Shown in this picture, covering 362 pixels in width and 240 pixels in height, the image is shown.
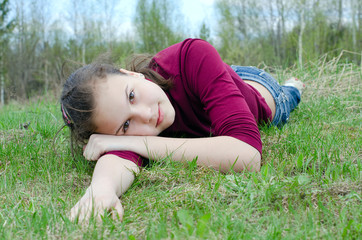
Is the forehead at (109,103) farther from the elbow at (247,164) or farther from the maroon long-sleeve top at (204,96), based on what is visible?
the elbow at (247,164)

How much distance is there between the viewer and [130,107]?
6.01ft

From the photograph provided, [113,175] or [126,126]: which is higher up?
[126,126]

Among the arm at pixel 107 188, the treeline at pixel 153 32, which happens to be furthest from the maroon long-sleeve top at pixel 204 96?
the treeline at pixel 153 32

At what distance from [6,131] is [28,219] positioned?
6.18 feet

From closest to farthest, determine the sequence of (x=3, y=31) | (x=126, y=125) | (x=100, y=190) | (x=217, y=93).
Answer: (x=100, y=190) → (x=126, y=125) → (x=217, y=93) → (x=3, y=31)

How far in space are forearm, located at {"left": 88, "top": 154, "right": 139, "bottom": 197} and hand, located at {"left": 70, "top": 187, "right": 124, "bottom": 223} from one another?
0.04 m

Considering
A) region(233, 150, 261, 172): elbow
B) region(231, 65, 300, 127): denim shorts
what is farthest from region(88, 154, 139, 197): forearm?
region(231, 65, 300, 127): denim shorts

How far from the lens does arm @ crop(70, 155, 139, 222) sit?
4.47 ft

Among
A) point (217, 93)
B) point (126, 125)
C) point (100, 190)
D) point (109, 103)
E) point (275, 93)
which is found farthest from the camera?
point (275, 93)

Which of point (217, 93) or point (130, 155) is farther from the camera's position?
point (217, 93)

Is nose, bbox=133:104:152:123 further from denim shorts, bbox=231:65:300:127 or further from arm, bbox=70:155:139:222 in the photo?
denim shorts, bbox=231:65:300:127

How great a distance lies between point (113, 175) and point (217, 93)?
80cm

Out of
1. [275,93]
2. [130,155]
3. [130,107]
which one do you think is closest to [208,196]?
[130,155]

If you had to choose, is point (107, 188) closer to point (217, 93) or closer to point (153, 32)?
point (217, 93)
